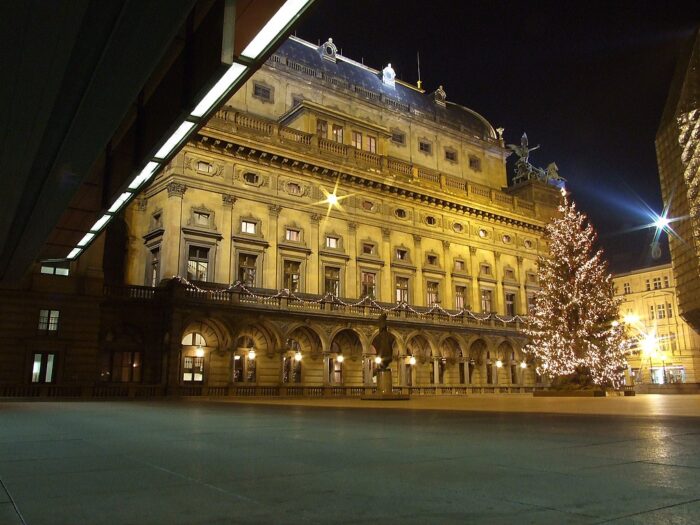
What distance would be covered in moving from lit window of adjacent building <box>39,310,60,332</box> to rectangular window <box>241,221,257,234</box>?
1256 centimetres

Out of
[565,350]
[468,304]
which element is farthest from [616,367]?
[468,304]

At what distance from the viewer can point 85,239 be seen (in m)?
14.0

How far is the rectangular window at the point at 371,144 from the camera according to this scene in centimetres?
4700

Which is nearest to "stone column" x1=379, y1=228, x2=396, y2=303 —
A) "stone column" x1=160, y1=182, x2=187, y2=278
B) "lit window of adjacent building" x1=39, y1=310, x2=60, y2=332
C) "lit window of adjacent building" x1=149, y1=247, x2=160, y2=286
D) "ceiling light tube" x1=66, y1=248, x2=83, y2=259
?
"stone column" x1=160, y1=182, x2=187, y2=278

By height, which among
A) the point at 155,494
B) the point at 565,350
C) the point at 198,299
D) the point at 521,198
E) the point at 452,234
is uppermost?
the point at 521,198

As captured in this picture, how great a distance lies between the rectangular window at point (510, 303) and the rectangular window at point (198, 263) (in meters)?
28.8

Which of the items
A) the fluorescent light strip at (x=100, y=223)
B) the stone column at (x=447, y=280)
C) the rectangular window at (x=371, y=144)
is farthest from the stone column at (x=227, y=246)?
the fluorescent light strip at (x=100, y=223)

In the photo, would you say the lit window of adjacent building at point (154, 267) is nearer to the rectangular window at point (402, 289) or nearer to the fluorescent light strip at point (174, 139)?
the rectangular window at point (402, 289)

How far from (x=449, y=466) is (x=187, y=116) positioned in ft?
16.2

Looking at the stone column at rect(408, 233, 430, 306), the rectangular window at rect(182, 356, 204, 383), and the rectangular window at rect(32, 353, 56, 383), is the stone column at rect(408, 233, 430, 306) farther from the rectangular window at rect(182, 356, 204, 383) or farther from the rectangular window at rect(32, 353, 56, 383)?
the rectangular window at rect(32, 353, 56, 383)

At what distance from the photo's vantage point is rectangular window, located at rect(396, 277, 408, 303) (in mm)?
44884

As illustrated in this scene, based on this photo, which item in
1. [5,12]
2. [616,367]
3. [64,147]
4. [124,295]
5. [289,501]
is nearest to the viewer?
[289,501]

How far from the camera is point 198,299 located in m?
33.2

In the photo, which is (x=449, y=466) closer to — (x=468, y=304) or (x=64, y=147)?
(x=64, y=147)
